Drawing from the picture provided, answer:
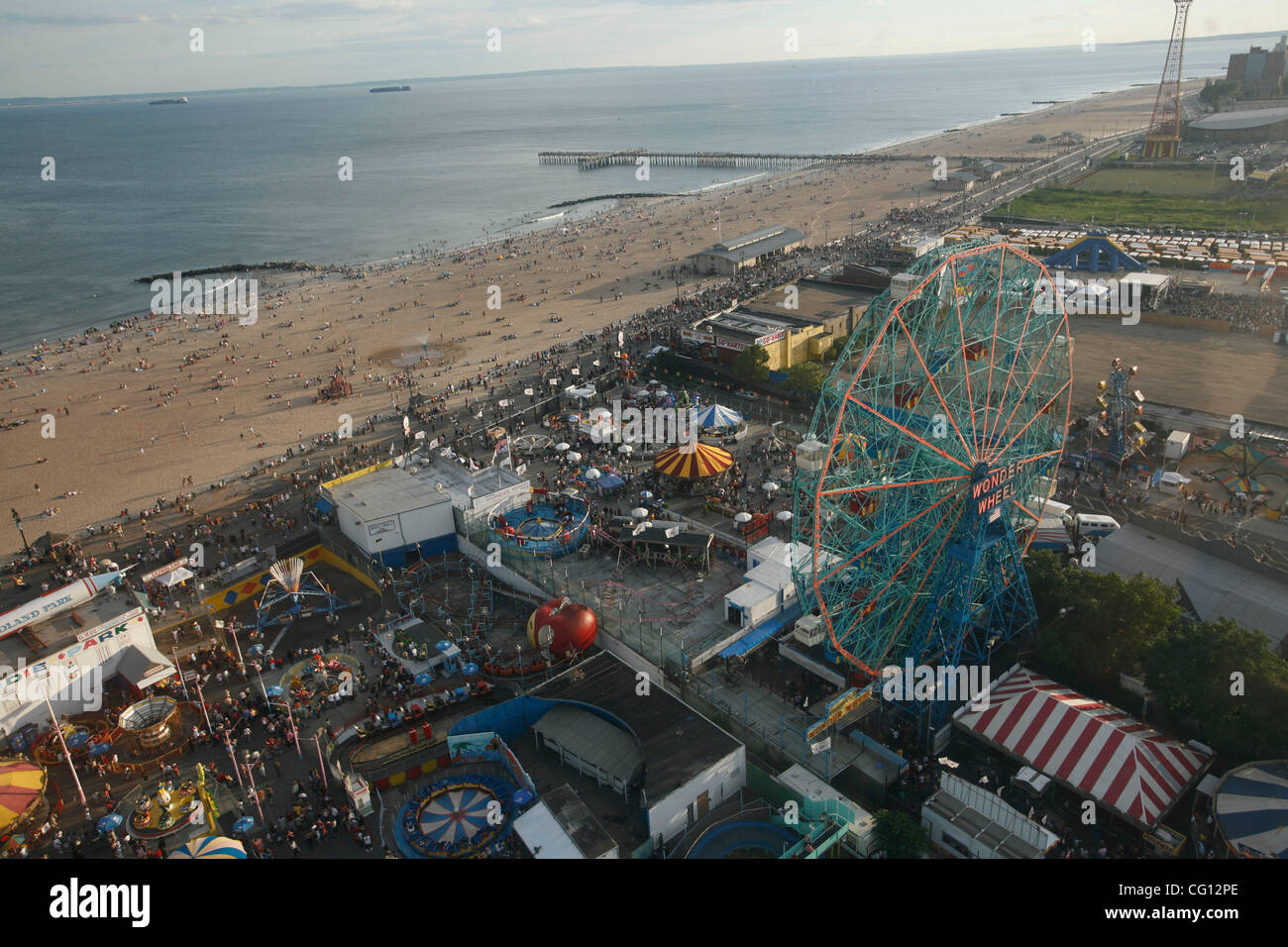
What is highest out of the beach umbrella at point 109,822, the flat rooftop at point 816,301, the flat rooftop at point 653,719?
the flat rooftop at point 816,301

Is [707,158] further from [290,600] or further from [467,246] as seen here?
[290,600]

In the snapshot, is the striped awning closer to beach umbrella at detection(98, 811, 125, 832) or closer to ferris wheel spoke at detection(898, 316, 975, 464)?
ferris wheel spoke at detection(898, 316, 975, 464)

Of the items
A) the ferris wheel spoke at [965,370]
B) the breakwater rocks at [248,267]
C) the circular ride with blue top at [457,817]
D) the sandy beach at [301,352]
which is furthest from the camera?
the breakwater rocks at [248,267]

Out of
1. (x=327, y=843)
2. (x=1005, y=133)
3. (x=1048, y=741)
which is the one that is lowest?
(x=327, y=843)

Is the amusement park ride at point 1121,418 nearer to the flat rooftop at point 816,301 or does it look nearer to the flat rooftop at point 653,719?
the flat rooftop at point 816,301

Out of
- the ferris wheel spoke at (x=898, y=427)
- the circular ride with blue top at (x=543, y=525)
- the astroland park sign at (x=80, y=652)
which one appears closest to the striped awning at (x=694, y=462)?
the circular ride with blue top at (x=543, y=525)
